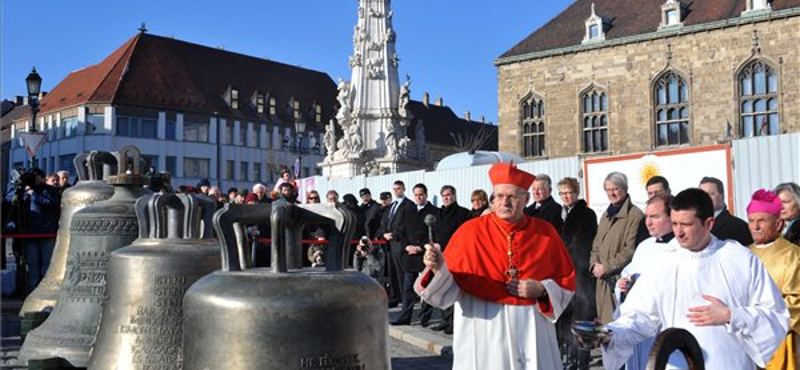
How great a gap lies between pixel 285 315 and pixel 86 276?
334 cm

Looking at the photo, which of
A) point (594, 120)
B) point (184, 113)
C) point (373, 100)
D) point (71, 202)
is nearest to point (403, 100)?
point (373, 100)

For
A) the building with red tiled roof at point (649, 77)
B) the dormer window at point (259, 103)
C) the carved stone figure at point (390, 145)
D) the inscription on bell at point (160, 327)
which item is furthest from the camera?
the dormer window at point (259, 103)

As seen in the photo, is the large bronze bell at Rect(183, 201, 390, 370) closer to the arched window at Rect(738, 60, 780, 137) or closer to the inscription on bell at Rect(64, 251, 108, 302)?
the inscription on bell at Rect(64, 251, 108, 302)

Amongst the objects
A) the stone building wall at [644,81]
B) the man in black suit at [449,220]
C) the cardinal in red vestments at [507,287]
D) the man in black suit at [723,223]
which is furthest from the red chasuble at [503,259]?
the stone building wall at [644,81]

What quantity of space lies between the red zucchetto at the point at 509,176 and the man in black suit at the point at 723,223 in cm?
234

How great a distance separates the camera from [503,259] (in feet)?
14.8

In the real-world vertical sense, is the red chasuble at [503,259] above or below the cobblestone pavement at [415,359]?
above

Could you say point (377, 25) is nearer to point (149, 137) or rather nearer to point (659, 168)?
point (659, 168)

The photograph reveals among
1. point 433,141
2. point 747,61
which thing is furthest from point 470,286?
point 433,141

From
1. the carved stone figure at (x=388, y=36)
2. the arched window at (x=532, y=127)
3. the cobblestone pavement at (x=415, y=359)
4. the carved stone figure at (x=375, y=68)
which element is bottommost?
the cobblestone pavement at (x=415, y=359)

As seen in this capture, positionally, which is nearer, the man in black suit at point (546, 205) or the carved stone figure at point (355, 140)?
the man in black suit at point (546, 205)

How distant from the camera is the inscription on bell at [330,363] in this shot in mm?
2604

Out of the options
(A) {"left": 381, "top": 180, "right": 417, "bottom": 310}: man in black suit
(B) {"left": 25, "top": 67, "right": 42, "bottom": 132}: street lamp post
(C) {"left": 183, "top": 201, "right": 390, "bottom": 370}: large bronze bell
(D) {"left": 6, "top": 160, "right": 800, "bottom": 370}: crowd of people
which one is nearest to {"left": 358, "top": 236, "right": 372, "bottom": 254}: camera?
(A) {"left": 381, "top": 180, "right": 417, "bottom": 310}: man in black suit

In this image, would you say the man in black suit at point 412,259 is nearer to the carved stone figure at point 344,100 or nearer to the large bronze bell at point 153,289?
the large bronze bell at point 153,289
